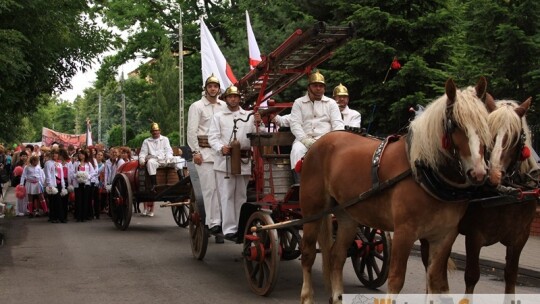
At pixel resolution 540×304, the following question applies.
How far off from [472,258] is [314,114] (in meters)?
3.02

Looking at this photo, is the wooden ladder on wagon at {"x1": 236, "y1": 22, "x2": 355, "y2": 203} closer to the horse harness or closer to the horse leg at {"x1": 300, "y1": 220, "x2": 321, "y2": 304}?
the horse leg at {"x1": 300, "y1": 220, "x2": 321, "y2": 304}

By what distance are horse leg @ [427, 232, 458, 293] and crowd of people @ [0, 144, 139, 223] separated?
12860mm

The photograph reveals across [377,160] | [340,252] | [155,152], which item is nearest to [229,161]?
[340,252]

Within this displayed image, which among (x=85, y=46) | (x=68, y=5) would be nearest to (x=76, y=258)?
(x=68, y=5)

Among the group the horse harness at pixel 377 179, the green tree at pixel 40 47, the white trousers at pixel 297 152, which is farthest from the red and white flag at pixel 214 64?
the horse harness at pixel 377 179

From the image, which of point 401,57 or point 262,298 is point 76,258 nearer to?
point 262,298

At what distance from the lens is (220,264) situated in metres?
10.4

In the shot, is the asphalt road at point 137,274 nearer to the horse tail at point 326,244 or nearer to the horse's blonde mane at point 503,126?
the horse tail at point 326,244

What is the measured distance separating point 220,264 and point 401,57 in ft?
32.0

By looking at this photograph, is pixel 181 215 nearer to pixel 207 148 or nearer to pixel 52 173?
pixel 52 173

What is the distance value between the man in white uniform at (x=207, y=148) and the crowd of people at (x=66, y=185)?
7649 millimetres

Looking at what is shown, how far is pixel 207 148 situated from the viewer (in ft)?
33.2

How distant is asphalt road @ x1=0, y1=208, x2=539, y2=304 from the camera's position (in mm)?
8047

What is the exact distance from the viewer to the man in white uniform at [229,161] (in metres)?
9.16
